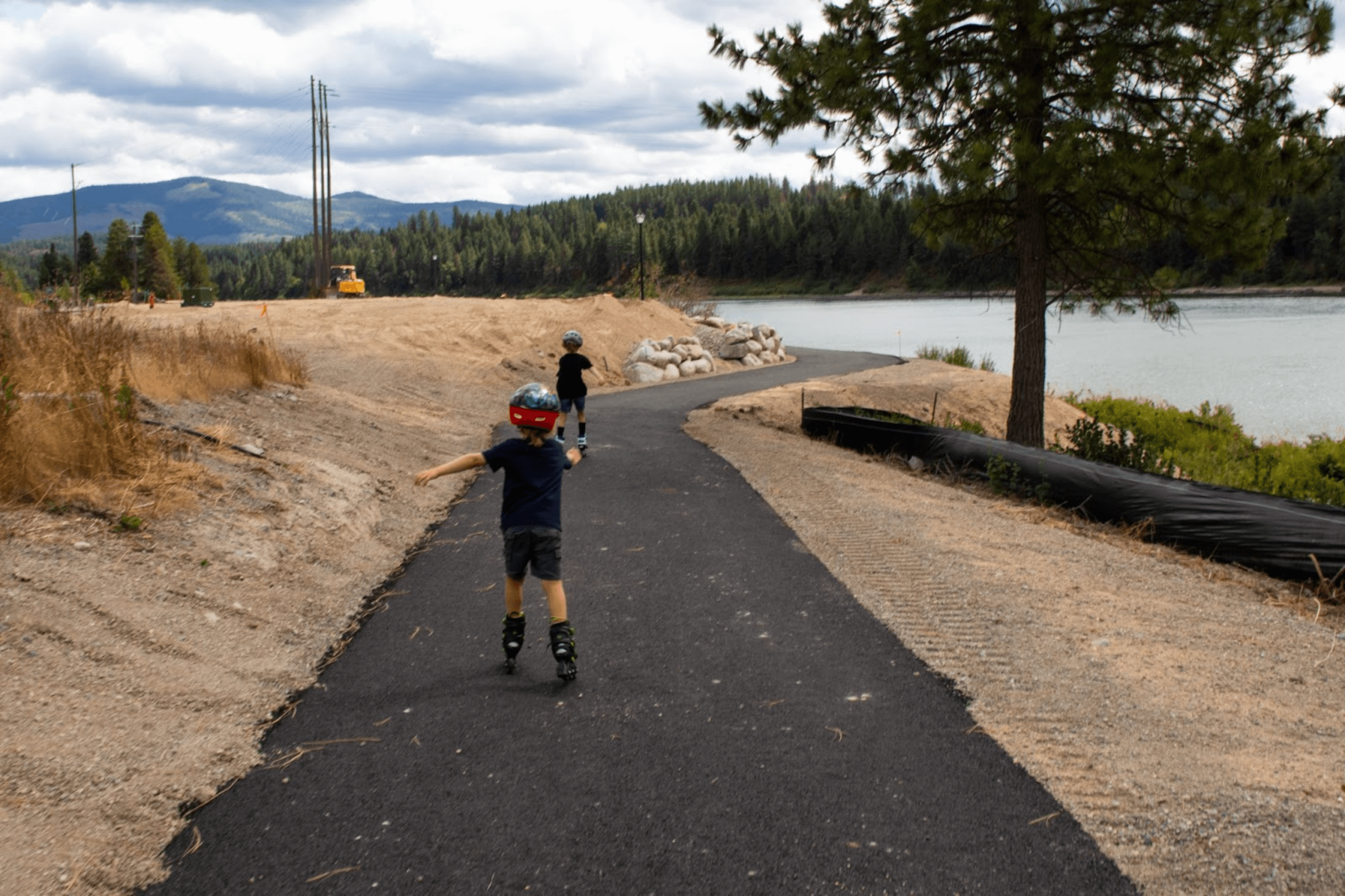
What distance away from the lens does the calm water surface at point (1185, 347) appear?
26.7 m

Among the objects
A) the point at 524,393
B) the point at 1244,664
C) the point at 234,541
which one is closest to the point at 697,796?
the point at 524,393

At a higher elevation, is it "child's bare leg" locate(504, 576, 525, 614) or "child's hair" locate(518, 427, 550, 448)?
"child's hair" locate(518, 427, 550, 448)

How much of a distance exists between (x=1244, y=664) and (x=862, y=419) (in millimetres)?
9514

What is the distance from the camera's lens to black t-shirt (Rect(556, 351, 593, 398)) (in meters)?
13.1

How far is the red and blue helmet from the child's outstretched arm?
28 centimetres

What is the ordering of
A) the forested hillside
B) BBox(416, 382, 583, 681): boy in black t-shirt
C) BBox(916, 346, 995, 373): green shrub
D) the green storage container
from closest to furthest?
BBox(416, 382, 583, 681): boy in black t-shirt, BBox(916, 346, 995, 373): green shrub, the green storage container, the forested hillside

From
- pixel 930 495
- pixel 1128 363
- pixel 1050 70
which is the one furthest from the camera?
pixel 1128 363

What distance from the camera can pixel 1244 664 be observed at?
550 cm

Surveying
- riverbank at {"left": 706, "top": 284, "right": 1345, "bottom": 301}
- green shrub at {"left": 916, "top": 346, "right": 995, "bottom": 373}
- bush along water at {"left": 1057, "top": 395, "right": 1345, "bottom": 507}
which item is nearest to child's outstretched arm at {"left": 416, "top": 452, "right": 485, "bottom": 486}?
Result: bush along water at {"left": 1057, "top": 395, "right": 1345, "bottom": 507}

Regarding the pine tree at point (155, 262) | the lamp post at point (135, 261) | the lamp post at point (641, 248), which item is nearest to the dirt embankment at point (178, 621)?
the lamp post at point (641, 248)

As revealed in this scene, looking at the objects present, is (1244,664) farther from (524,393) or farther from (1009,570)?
(524,393)

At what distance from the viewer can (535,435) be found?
555cm

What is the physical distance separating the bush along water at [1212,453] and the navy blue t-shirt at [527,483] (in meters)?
7.44

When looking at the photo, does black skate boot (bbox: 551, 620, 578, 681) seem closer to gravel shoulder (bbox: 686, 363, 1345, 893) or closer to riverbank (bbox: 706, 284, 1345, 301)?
gravel shoulder (bbox: 686, 363, 1345, 893)
